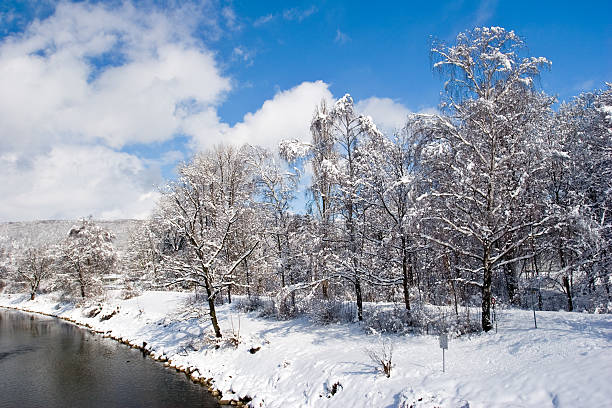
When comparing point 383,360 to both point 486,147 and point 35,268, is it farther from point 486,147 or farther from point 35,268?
point 35,268

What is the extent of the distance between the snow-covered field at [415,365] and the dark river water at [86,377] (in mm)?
1230

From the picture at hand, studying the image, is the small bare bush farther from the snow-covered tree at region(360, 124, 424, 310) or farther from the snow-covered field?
the snow-covered tree at region(360, 124, 424, 310)

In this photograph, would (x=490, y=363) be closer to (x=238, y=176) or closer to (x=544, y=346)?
(x=544, y=346)

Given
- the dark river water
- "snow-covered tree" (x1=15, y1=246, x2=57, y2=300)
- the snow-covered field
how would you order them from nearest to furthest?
the snow-covered field
the dark river water
"snow-covered tree" (x1=15, y1=246, x2=57, y2=300)

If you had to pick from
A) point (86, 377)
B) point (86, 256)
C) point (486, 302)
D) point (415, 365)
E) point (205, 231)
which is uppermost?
point (205, 231)

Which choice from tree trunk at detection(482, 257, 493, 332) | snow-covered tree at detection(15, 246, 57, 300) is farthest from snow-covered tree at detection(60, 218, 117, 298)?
tree trunk at detection(482, 257, 493, 332)

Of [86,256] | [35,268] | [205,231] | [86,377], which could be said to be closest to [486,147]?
[205,231]

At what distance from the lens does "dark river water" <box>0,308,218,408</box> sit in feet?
43.6

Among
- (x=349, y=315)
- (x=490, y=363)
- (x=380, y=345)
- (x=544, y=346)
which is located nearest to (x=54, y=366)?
(x=349, y=315)

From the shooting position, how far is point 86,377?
16188mm

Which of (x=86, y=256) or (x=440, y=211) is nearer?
(x=440, y=211)

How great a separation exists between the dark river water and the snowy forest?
3.40m

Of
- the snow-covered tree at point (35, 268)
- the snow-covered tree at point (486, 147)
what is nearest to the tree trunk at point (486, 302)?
the snow-covered tree at point (486, 147)

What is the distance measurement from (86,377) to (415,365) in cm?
1472
